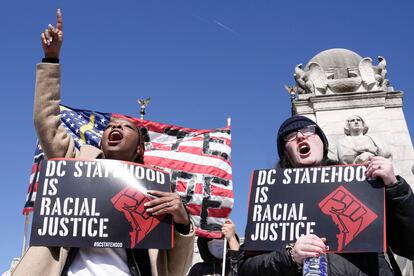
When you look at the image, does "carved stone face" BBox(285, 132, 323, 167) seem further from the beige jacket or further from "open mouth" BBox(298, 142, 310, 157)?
the beige jacket

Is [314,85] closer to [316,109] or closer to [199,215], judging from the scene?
[316,109]

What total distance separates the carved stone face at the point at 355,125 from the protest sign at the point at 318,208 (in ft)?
24.2

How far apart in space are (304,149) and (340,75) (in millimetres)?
10171

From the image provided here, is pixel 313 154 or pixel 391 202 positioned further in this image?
pixel 313 154

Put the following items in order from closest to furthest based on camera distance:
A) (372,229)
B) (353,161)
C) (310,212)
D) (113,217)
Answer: (372,229)
(310,212)
(113,217)
(353,161)

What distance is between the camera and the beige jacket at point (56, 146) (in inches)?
144

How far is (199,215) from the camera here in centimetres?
820

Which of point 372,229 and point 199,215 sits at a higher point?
point 199,215

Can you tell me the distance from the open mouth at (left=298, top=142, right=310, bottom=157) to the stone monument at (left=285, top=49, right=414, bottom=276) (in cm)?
656

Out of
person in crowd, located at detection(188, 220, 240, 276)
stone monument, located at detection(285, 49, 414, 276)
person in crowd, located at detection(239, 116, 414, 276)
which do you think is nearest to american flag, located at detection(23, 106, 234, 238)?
person in crowd, located at detection(188, 220, 240, 276)

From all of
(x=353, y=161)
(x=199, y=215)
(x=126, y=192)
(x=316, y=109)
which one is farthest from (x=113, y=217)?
(x=316, y=109)

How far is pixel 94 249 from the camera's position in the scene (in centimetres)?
355

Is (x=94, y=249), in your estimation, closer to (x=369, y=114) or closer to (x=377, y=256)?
(x=377, y=256)

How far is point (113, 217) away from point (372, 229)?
1.81m
